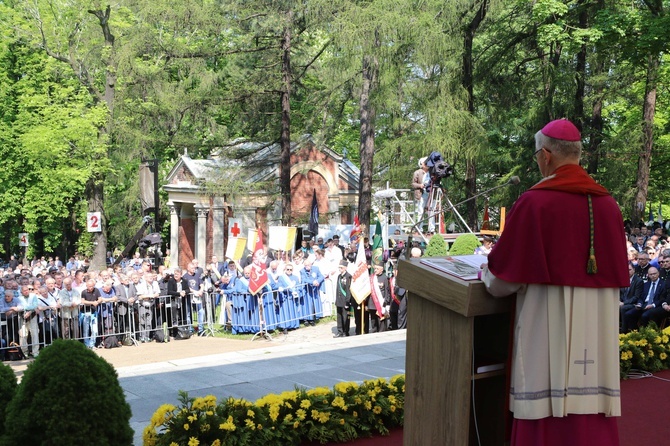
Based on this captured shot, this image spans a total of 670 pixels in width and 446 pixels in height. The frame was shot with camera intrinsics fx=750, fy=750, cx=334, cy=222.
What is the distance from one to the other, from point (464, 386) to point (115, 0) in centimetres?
3002

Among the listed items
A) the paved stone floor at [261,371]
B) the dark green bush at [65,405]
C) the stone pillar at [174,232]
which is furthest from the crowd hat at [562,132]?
the stone pillar at [174,232]

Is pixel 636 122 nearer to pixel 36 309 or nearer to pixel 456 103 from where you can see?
pixel 456 103

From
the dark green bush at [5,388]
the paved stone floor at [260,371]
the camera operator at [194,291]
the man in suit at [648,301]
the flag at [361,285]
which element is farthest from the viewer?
the camera operator at [194,291]

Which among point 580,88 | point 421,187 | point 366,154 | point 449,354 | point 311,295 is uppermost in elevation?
point 580,88

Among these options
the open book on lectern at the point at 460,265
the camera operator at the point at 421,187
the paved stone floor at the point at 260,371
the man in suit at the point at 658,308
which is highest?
the camera operator at the point at 421,187

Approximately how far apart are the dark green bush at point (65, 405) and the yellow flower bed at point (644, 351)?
5.72 meters

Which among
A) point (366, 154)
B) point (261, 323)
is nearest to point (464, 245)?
point (261, 323)

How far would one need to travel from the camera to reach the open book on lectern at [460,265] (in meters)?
4.03

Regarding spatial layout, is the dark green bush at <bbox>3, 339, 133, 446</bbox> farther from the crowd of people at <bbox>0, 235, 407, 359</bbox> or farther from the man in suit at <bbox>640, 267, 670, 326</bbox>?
the crowd of people at <bbox>0, 235, 407, 359</bbox>

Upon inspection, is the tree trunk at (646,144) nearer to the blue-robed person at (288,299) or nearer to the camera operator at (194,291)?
the blue-robed person at (288,299)

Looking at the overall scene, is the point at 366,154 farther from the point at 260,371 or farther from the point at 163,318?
the point at 260,371

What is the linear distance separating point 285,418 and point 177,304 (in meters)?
11.8

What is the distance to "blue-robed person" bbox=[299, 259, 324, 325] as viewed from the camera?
723 inches

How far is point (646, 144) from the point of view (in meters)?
25.5
